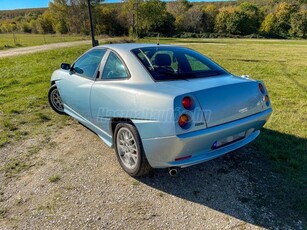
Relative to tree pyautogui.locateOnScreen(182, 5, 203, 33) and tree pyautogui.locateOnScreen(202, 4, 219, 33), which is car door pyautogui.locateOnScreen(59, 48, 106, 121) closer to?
tree pyautogui.locateOnScreen(182, 5, 203, 33)

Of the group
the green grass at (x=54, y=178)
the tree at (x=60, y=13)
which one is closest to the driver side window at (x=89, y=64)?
the green grass at (x=54, y=178)

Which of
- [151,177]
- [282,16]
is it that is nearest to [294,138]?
[151,177]

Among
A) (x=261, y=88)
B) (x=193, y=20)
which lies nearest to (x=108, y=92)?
(x=261, y=88)

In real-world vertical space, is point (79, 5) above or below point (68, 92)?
above

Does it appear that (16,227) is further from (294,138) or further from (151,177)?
(294,138)

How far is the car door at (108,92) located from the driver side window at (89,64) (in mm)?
236

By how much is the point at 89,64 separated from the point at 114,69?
2.52 feet

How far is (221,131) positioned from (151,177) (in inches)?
42.5

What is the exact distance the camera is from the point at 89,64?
3.96 m

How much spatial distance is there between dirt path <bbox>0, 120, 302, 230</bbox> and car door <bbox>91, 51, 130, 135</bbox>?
626mm

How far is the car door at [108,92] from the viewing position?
310cm

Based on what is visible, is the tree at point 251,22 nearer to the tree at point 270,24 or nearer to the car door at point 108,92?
the tree at point 270,24

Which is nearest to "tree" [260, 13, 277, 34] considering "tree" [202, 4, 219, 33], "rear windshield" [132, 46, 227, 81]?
"tree" [202, 4, 219, 33]

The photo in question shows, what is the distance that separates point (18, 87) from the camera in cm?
803
